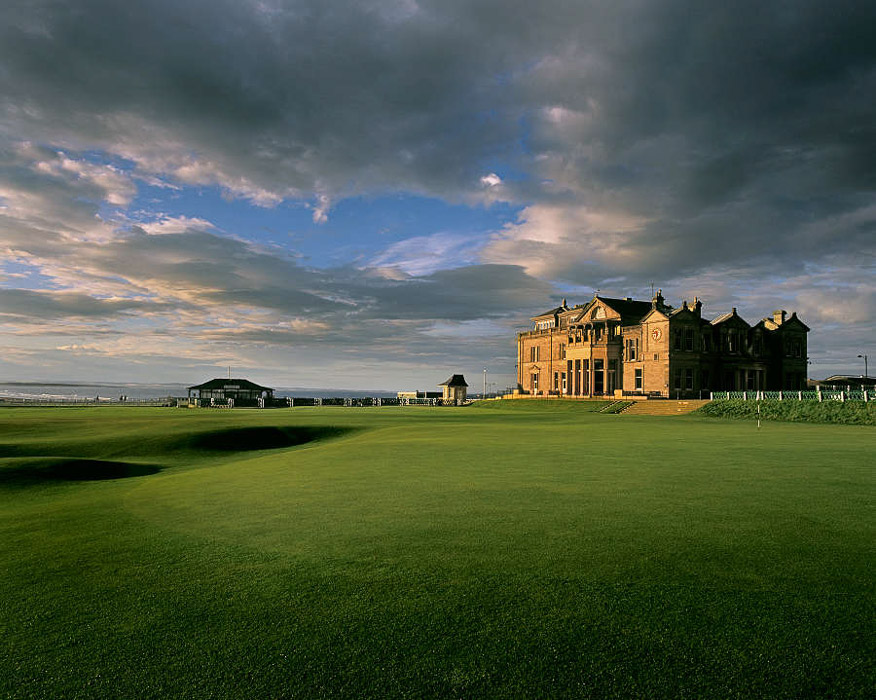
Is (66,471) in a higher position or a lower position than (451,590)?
lower

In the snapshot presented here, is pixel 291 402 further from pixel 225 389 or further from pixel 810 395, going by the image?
pixel 810 395

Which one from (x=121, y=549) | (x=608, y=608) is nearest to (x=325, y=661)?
(x=608, y=608)

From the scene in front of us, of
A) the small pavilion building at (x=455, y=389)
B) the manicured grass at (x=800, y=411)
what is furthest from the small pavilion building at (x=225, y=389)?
the manicured grass at (x=800, y=411)

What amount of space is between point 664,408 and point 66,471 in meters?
55.1

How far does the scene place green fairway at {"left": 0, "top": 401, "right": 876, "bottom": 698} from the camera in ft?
16.5

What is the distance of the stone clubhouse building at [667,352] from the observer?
69875 millimetres

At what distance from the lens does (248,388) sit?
108062mm

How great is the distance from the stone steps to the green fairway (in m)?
45.1

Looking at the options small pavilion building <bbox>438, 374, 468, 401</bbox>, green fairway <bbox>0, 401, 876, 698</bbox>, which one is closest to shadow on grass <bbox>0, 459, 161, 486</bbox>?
green fairway <bbox>0, 401, 876, 698</bbox>

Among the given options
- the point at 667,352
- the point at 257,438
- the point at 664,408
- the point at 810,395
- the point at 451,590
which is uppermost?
the point at 667,352

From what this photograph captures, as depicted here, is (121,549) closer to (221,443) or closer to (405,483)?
(405,483)

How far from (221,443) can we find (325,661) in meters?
29.9

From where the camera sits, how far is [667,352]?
68812mm

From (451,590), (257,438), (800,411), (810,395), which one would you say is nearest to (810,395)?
(810,395)
